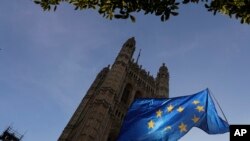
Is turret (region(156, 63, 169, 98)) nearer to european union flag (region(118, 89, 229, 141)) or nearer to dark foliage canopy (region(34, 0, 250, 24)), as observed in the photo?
european union flag (region(118, 89, 229, 141))

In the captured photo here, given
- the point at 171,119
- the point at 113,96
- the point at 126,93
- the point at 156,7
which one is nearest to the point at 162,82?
the point at 126,93

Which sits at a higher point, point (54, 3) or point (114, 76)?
point (114, 76)

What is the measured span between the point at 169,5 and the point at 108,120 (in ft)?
95.0

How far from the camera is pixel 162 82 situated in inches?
1825

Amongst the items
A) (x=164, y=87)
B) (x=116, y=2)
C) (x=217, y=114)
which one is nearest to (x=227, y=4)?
(x=116, y=2)

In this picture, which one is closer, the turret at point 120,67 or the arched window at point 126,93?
the turret at point 120,67

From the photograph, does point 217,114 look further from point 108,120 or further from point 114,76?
point 114,76

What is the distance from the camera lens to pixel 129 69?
4597 cm

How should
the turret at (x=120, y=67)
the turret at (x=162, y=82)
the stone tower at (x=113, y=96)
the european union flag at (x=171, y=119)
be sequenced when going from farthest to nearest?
the turret at (x=162, y=82) → the turret at (x=120, y=67) → the stone tower at (x=113, y=96) → the european union flag at (x=171, y=119)

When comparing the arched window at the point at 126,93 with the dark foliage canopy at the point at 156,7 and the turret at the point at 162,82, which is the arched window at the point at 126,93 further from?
the dark foliage canopy at the point at 156,7

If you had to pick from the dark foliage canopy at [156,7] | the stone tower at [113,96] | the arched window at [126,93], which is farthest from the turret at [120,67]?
the dark foliage canopy at [156,7]

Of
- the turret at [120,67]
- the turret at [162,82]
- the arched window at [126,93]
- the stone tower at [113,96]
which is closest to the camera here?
the stone tower at [113,96]

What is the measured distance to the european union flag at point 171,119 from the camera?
10.9 meters

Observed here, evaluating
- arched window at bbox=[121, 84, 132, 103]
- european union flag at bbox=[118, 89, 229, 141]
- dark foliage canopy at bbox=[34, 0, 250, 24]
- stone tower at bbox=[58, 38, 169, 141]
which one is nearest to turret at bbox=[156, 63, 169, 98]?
stone tower at bbox=[58, 38, 169, 141]
